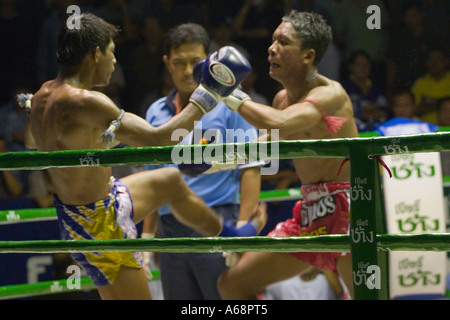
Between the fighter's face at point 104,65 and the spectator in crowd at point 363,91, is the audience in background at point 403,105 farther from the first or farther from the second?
the fighter's face at point 104,65

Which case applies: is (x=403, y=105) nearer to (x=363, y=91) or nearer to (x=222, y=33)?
(x=363, y=91)

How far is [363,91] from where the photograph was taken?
201 inches

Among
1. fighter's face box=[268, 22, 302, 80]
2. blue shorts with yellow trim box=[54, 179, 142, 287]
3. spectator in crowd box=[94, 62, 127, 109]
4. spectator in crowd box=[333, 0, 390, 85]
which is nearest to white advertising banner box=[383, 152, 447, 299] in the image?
fighter's face box=[268, 22, 302, 80]

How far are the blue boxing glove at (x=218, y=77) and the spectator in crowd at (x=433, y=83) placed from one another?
2667mm

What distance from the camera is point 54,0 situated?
16.6 ft

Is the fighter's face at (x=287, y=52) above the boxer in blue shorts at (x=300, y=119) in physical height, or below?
above

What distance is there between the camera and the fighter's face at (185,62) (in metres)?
3.45

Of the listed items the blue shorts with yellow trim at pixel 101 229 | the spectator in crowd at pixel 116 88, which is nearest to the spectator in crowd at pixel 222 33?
the spectator in crowd at pixel 116 88

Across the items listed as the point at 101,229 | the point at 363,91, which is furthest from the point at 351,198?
the point at 363,91

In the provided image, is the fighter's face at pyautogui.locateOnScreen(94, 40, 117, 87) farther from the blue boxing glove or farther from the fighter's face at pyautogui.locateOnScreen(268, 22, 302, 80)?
the fighter's face at pyautogui.locateOnScreen(268, 22, 302, 80)

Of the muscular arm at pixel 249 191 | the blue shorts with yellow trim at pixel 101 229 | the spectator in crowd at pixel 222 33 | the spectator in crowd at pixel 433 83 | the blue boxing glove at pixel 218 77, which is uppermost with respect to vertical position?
the spectator in crowd at pixel 222 33

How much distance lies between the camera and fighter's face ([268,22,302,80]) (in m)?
3.11

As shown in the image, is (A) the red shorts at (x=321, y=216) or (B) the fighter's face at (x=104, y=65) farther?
(A) the red shorts at (x=321, y=216)
